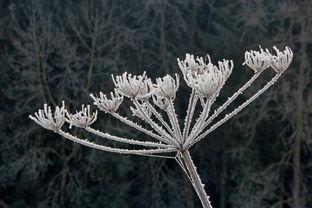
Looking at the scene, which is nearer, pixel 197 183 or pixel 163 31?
pixel 197 183

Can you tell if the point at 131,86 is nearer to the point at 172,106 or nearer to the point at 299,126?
the point at 172,106

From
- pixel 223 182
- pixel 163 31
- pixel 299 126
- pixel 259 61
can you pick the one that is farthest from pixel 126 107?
pixel 259 61

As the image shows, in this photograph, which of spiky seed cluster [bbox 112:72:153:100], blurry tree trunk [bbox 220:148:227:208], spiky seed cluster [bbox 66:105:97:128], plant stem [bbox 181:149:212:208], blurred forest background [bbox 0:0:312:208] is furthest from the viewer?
blurry tree trunk [bbox 220:148:227:208]

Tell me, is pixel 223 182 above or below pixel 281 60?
above

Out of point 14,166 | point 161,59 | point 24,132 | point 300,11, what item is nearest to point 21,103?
point 24,132

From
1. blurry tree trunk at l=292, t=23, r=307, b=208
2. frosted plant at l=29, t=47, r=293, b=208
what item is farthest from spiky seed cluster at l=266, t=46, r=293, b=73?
blurry tree trunk at l=292, t=23, r=307, b=208

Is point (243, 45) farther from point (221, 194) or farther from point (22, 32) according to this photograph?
point (22, 32)

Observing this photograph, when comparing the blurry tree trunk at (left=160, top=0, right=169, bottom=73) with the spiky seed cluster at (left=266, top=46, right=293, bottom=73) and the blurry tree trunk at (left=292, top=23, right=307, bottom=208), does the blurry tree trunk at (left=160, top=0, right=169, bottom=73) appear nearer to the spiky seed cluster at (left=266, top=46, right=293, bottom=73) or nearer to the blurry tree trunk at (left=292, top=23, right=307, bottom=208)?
the blurry tree trunk at (left=292, top=23, right=307, bottom=208)

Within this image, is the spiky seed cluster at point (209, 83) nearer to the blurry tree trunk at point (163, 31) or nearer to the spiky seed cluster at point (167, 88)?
the spiky seed cluster at point (167, 88)

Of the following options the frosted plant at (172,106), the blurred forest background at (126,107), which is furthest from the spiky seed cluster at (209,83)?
the blurred forest background at (126,107)
